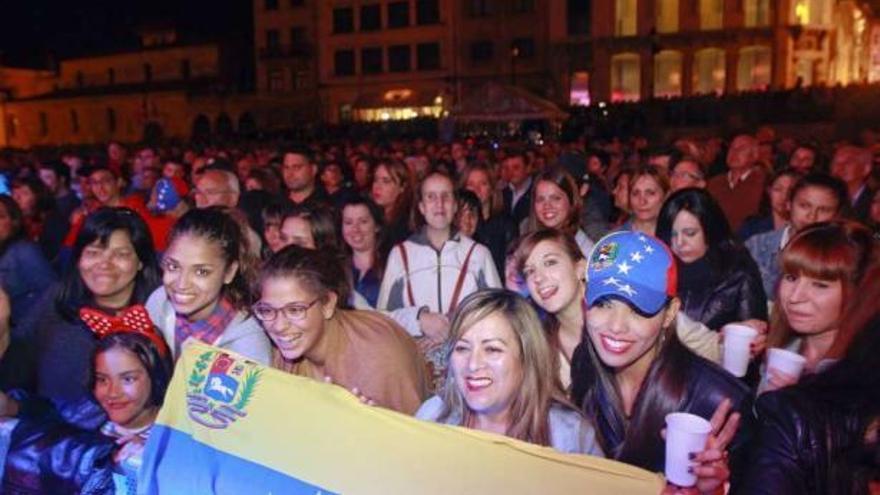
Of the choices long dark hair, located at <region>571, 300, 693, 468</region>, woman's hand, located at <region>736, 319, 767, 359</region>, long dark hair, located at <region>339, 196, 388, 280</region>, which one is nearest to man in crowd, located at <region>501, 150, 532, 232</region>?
long dark hair, located at <region>339, 196, 388, 280</region>

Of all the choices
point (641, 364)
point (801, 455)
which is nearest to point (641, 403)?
point (641, 364)

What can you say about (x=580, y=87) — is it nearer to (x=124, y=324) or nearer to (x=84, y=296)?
(x=84, y=296)

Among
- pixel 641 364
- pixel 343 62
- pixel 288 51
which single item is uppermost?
pixel 288 51

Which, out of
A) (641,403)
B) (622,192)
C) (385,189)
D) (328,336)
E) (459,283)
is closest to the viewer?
(641,403)

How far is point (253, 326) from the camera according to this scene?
4195mm

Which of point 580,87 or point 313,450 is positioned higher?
point 580,87

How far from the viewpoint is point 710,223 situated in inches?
208

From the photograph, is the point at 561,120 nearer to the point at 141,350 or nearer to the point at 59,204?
the point at 59,204

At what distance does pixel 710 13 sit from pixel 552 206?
143 feet


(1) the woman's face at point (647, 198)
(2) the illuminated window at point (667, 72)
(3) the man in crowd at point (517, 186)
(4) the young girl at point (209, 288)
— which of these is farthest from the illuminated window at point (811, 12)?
(4) the young girl at point (209, 288)

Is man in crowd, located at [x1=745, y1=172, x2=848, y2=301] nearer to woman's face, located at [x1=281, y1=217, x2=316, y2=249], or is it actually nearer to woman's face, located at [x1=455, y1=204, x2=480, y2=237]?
woman's face, located at [x1=455, y1=204, x2=480, y2=237]

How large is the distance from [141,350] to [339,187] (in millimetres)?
6583

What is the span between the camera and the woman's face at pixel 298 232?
5.45 meters

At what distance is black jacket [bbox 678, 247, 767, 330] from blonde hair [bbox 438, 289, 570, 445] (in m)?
2.11
